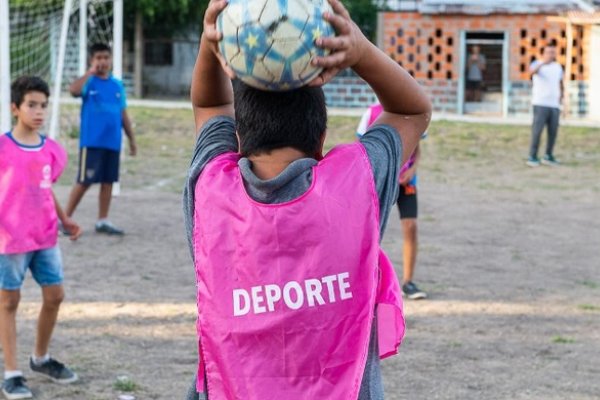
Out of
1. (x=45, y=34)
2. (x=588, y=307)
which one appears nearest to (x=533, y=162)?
(x=45, y=34)

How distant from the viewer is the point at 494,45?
27.8 meters

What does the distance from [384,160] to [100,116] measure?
8.41m

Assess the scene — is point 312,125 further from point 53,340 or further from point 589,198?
point 589,198

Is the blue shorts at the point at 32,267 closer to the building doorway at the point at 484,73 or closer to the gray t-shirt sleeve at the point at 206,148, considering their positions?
the gray t-shirt sleeve at the point at 206,148

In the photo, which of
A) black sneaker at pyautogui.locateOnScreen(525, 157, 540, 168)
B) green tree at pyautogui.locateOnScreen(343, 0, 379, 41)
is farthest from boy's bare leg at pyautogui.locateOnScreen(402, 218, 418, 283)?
green tree at pyautogui.locateOnScreen(343, 0, 379, 41)

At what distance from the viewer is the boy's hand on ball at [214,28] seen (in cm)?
235

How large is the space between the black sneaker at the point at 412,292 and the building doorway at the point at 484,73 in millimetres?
19839

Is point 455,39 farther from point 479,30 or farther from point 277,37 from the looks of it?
point 277,37

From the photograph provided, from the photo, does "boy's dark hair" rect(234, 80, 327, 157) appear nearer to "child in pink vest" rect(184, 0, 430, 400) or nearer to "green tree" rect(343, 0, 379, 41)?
"child in pink vest" rect(184, 0, 430, 400)

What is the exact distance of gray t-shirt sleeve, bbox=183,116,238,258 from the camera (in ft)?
8.50

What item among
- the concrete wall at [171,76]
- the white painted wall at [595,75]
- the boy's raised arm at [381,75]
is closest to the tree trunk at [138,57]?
the concrete wall at [171,76]

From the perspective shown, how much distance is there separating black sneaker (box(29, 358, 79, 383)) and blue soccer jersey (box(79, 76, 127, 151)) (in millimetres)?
4878

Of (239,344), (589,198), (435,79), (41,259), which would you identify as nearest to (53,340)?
(41,259)

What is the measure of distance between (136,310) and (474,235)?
437 centimetres
